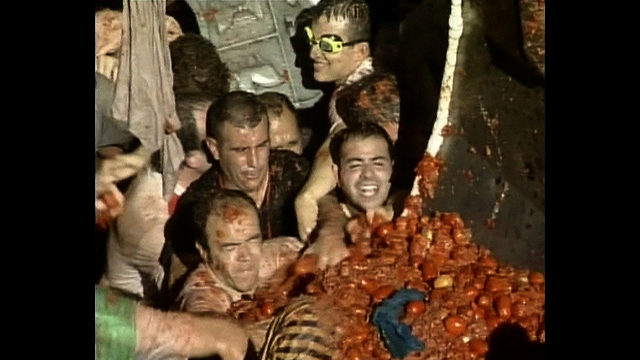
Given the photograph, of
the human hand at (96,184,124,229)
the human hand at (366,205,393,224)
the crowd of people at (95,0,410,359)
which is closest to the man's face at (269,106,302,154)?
the crowd of people at (95,0,410,359)

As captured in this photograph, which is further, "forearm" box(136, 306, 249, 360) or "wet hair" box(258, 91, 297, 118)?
"wet hair" box(258, 91, 297, 118)

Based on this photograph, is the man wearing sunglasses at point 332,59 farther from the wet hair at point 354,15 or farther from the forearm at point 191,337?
the forearm at point 191,337

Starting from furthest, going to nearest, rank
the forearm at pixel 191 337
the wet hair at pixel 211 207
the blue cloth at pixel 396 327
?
1. the wet hair at pixel 211 207
2. the forearm at pixel 191 337
3. the blue cloth at pixel 396 327

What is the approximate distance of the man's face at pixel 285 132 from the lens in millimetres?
3033

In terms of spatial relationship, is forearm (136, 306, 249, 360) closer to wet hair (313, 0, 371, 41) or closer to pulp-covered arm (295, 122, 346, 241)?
pulp-covered arm (295, 122, 346, 241)

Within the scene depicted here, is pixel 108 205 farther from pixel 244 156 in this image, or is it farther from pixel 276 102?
pixel 276 102

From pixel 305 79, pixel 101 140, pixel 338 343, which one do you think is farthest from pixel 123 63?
pixel 338 343

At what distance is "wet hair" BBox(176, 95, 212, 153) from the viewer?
305cm

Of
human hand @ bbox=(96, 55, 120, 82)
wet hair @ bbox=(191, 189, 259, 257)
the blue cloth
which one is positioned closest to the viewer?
the blue cloth

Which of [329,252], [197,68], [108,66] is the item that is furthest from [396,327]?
[108,66]

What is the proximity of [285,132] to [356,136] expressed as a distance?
0.54 ft

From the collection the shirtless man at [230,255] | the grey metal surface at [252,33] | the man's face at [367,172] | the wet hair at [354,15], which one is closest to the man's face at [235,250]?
the shirtless man at [230,255]

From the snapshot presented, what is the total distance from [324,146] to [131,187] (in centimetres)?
39
